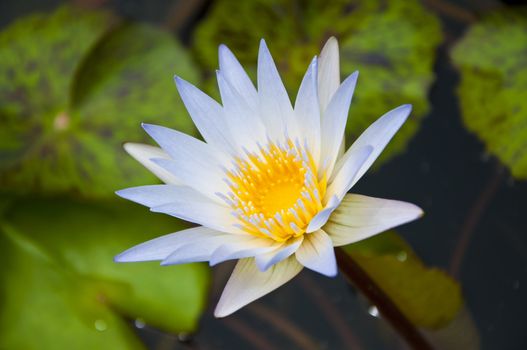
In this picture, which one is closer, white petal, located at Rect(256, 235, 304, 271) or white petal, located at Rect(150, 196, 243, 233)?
white petal, located at Rect(256, 235, 304, 271)

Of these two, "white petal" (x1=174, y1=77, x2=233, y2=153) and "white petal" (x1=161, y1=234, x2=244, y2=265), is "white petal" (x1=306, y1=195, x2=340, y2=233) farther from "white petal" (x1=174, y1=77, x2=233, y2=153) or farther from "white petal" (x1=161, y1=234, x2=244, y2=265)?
"white petal" (x1=174, y1=77, x2=233, y2=153)

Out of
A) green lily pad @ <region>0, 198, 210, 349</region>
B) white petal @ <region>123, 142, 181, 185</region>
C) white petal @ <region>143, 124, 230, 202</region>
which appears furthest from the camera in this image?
green lily pad @ <region>0, 198, 210, 349</region>

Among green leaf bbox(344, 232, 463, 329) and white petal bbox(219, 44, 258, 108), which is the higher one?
white petal bbox(219, 44, 258, 108)

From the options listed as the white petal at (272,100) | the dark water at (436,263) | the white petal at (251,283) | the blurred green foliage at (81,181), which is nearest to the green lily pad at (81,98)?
the blurred green foliage at (81,181)

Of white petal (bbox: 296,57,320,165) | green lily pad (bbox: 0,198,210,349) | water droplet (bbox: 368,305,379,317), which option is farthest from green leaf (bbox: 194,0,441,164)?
white petal (bbox: 296,57,320,165)

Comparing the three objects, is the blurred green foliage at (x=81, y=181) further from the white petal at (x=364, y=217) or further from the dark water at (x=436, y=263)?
the white petal at (x=364, y=217)

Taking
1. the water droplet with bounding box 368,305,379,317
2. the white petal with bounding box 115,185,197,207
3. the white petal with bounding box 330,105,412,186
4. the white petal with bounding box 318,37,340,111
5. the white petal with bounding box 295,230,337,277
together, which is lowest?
the water droplet with bounding box 368,305,379,317

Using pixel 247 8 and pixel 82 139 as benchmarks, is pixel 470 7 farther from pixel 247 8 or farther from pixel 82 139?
pixel 82 139

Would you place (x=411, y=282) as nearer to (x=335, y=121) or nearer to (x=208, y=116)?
(x=335, y=121)
